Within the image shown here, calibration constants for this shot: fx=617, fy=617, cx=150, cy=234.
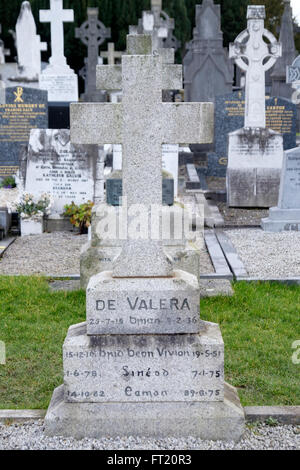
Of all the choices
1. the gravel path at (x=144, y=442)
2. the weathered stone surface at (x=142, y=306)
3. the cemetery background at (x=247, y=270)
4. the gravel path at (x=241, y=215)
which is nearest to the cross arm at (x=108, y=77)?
the cemetery background at (x=247, y=270)

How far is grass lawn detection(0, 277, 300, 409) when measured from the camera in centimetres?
421

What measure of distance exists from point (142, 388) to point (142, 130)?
1.47m

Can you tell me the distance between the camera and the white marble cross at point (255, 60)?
11414 mm

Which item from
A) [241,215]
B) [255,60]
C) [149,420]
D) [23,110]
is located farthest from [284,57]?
[149,420]

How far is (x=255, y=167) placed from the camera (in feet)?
36.6

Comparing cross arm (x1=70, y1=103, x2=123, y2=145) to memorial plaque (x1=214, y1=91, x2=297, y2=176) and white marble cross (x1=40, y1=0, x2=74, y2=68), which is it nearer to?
memorial plaque (x1=214, y1=91, x2=297, y2=176)

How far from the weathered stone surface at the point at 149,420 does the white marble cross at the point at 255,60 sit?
859 cm

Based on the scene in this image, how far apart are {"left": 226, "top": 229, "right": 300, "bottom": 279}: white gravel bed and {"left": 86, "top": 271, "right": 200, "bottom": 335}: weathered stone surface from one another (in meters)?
3.25

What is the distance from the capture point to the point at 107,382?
3529 mm

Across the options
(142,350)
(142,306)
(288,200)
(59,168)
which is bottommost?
(142,350)

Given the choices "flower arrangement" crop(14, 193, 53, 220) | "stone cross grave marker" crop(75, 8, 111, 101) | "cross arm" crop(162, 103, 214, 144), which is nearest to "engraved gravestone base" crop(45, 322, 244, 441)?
"cross arm" crop(162, 103, 214, 144)
